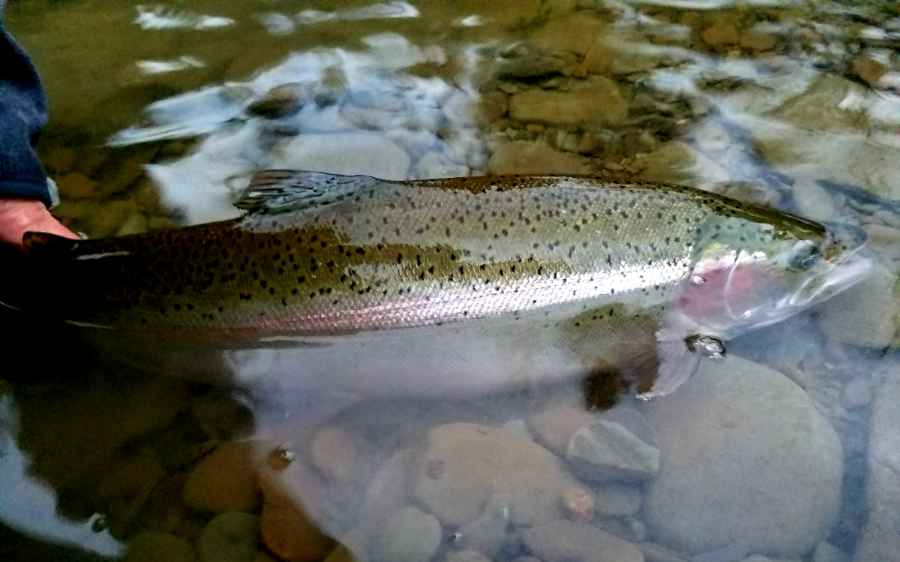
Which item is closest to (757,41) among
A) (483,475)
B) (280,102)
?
(280,102)

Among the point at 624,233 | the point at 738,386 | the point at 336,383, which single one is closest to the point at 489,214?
the point at 624,233

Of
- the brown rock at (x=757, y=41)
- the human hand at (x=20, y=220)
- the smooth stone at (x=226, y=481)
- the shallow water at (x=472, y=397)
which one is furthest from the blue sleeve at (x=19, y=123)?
the brown rock at (x=757, y=41)

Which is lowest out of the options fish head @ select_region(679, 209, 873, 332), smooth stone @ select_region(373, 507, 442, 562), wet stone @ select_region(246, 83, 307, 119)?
smooth stone @ select_region(373, 507, 442, 562)

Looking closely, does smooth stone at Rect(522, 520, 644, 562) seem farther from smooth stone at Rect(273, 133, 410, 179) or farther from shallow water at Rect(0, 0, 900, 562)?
smooth stone at Rect(273, 133, 410, 179)

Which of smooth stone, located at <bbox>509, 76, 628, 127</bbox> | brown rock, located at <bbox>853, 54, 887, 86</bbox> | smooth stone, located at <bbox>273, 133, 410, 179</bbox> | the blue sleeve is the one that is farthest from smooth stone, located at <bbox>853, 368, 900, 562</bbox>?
the blue sleeve

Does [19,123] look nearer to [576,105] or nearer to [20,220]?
[20,220]

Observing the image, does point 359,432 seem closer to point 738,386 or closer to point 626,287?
point 626,287
